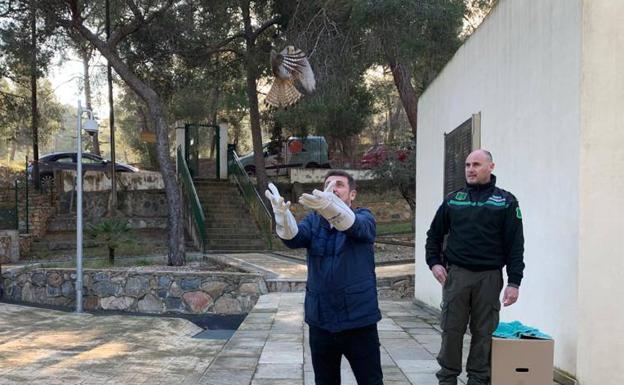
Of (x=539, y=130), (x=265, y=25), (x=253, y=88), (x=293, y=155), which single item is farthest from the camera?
(x=293, y=155)

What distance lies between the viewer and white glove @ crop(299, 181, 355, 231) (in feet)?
8.76

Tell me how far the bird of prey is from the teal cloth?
845 centimetres

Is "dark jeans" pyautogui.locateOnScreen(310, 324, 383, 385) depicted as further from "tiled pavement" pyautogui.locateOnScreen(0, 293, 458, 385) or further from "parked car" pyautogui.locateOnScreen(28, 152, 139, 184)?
"parked car" pyautogui.locateOnScreen(28, 152, 139, 184)

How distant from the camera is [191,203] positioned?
617 inches

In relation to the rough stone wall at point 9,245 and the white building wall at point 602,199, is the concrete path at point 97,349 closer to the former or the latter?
the white building wall at point 602,199

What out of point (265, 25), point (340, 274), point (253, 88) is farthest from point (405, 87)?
point (340, 274)

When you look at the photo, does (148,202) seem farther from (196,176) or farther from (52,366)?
(52,366)

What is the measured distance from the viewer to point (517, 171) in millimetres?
4988

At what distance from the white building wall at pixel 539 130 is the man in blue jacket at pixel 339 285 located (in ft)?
5.37

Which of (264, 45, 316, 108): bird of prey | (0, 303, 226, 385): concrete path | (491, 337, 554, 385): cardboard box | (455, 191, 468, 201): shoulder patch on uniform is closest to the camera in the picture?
(491, 337, 554, 385): cardboard box

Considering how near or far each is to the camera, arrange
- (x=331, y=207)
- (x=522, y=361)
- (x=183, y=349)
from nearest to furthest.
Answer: (x=331, y=207), (x=522, y=361), (x=183, y=349)

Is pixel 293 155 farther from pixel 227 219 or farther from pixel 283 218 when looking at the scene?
pixel 283 218

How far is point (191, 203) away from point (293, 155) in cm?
736

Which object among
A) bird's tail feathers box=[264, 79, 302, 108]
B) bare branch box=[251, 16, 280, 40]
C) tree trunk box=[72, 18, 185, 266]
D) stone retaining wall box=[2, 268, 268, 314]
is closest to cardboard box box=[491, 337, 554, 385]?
stone retaining wall box=[2, 268, 268, 314]
